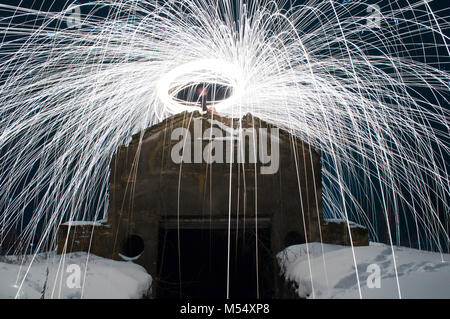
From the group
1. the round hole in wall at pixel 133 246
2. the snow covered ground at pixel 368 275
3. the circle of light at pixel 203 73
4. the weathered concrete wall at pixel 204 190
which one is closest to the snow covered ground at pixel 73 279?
the round hole in wall at pixel 133 246

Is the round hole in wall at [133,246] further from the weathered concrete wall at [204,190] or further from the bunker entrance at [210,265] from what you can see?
the bunker entrance at [210,265]

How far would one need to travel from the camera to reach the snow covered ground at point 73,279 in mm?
4926

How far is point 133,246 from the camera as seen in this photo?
8672 millimetres

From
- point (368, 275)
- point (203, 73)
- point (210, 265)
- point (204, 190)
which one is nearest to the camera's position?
point (368, 275)

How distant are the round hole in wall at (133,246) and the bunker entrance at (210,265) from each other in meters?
1.25

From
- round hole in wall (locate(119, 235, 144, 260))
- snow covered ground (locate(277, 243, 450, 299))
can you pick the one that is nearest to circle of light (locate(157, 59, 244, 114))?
round hole in wall (locate(119, 235, 144, 260))

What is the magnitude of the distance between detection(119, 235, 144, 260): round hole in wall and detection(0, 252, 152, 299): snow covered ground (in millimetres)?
996

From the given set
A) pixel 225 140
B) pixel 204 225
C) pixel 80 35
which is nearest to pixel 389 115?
pixel 225 140

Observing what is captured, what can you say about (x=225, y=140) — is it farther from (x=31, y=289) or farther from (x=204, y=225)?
(x=31, y=289)

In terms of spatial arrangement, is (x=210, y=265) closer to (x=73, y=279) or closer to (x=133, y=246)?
(x=133, y=246)

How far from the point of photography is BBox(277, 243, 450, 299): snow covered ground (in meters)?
4.46

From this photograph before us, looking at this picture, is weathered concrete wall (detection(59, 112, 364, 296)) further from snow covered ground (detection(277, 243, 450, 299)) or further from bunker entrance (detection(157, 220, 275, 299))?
snow covered ground (detection(277, 243, 450, 299))

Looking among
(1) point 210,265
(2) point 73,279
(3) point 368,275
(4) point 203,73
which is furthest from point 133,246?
(3) point 368,275

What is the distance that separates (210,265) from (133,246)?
11.5 ft
